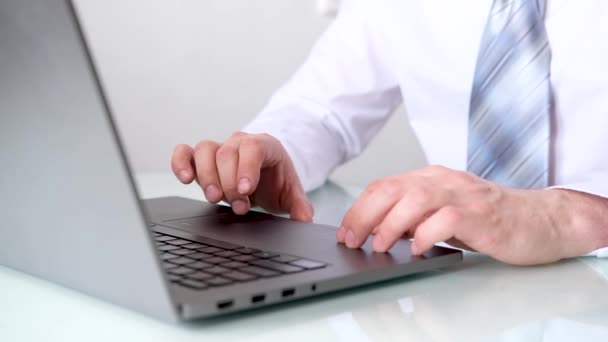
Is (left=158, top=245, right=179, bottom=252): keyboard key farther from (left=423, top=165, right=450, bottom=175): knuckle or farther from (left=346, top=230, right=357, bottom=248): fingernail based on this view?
(left=423, top=165, right=450, bottom=175): knuckle

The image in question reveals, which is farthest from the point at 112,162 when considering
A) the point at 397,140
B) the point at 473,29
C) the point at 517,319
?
the point at 397,140

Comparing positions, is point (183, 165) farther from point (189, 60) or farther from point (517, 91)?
point (189, 60)

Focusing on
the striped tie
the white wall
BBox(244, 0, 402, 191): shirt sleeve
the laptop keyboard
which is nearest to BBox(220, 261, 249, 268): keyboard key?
the laptop keyboard

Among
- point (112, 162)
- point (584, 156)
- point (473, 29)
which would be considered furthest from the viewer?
point (473, 29)

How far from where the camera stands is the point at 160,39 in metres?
2.05

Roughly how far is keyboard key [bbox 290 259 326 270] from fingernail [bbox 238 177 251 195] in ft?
0.92

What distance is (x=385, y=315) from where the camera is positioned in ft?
1.77

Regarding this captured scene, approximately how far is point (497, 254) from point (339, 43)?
84 cm

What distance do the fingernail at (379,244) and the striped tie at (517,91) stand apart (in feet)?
1.38

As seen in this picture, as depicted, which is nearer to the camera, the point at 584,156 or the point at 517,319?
the point at 517,319

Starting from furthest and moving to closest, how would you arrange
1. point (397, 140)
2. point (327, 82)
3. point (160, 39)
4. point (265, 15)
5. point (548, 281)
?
point (397, 140)
point (265, 15)
point (160, 39)
point (327, 82)
point (548, 281)

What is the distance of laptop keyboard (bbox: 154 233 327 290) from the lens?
522 millimetres

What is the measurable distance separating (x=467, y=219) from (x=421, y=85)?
0.73m

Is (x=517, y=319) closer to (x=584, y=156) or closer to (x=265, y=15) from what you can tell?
(x=584, y=156)
